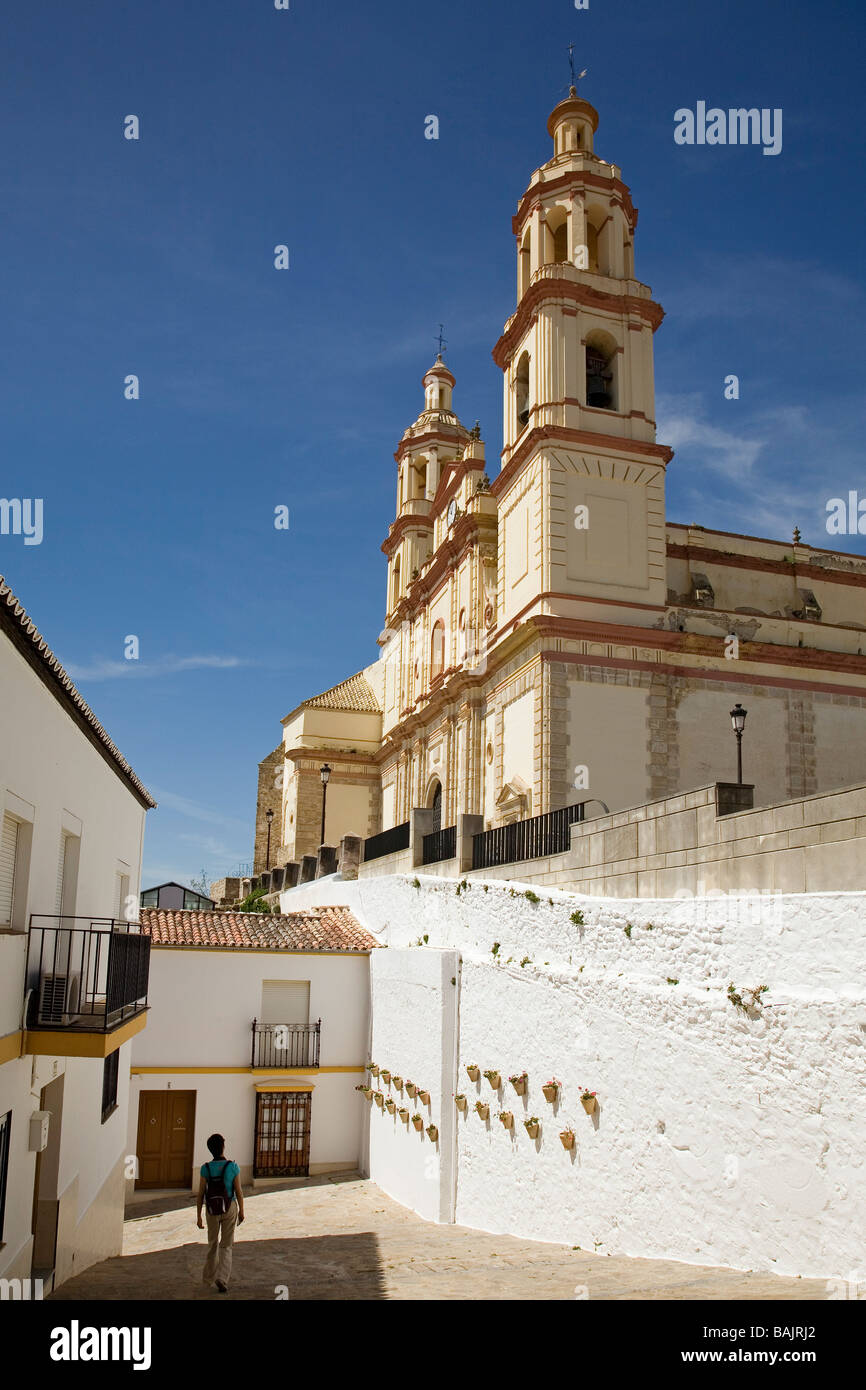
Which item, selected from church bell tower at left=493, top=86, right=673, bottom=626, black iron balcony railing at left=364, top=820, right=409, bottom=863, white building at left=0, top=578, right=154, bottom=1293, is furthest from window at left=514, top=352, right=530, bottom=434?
white building at left=0, top=578, right=154, bottom=1293

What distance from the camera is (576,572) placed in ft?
74.7

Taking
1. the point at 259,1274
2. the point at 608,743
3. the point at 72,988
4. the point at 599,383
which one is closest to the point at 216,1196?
the point at 259,1274

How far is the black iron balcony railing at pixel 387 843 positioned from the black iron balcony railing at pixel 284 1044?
4.32 metres

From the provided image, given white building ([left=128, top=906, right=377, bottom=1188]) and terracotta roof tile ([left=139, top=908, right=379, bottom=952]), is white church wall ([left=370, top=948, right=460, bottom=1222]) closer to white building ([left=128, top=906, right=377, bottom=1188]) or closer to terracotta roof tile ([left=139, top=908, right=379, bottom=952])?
white building ([left=128, top=906, right=377, bottom=1188])

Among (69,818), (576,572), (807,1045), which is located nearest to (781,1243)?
(807,1045)

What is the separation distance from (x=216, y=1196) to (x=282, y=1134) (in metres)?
9.49

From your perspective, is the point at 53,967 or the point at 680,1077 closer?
the point at 53,967

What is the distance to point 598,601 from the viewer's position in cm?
2269

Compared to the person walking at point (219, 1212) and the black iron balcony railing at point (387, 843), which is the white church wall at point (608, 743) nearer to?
the black iron balcony railing at point (387, 843)

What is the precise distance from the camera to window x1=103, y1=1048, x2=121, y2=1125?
13672 millimetres

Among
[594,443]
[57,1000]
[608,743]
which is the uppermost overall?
[594,443]

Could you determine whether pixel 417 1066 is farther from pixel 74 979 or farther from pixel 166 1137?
pixel 74 979
